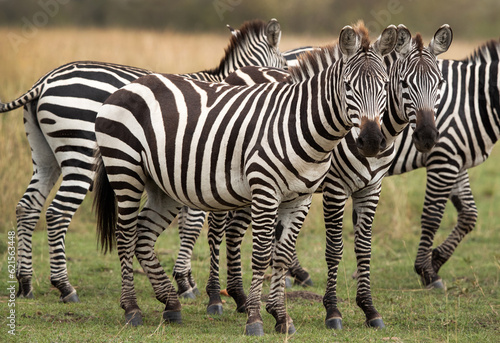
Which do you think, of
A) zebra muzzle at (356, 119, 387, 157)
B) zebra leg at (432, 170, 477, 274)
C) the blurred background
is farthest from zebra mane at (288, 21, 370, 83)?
the blurred background

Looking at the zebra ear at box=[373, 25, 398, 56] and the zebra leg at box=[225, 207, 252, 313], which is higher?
the zebra ear at box=[373, 25, 398, 56]

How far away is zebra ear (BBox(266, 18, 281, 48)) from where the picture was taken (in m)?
8.23

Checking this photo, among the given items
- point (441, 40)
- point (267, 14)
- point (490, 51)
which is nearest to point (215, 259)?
point (441, 40)

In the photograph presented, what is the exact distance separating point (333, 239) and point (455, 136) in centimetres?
252

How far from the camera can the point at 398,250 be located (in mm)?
9438

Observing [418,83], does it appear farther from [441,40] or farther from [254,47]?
[254,47]

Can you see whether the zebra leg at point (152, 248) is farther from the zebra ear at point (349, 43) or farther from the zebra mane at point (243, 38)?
the zebra mane at point (243, 38)

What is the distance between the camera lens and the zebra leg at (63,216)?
635 cm

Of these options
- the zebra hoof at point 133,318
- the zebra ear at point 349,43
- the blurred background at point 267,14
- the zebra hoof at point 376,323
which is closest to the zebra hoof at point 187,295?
the zebra hoof at point 133,318

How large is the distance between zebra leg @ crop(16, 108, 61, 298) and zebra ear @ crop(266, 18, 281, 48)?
3314 mm

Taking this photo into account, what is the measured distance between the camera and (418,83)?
17.8 ft

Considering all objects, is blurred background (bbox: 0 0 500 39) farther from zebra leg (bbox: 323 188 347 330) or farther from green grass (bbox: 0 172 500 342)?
zebra leg (bbox: 323 188 347 330)

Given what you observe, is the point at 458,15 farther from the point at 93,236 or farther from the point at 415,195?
the point at 93,236

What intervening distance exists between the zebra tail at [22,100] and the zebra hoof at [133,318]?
254 centimetres
